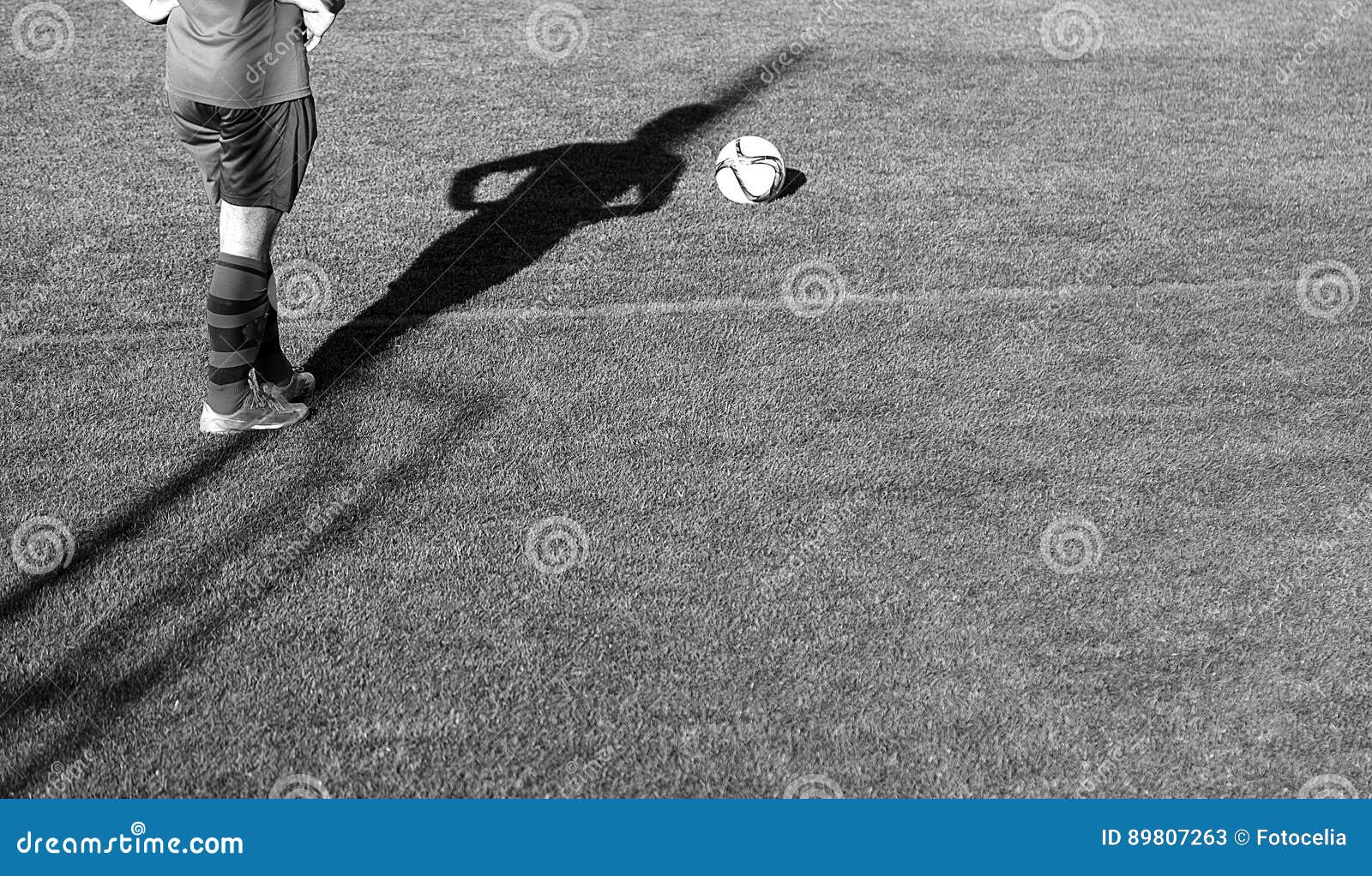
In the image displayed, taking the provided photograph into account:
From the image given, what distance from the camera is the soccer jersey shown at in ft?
13.0

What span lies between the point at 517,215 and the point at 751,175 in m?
1.35

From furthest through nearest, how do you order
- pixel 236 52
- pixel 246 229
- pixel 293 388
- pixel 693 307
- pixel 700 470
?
→ 1. pixel 693 307
2. pixel 293 388
3. pixel 700 470
4. pixel 246 229
5. pixel 236 52

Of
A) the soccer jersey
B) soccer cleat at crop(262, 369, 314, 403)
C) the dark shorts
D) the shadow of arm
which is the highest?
the soccer jersey

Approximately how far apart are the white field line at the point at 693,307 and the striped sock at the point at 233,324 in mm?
981

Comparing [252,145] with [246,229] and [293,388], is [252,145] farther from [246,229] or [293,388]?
A: [293,388]

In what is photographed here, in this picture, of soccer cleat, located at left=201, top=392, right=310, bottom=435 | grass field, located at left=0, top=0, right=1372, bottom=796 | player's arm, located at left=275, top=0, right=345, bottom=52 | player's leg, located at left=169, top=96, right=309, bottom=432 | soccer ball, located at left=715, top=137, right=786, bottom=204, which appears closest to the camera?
grass field, located at left=0, top=0, right=1372, bottom=796

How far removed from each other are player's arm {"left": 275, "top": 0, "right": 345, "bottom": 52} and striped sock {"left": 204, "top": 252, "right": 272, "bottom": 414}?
2.73ft

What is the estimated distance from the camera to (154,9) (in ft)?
13.5

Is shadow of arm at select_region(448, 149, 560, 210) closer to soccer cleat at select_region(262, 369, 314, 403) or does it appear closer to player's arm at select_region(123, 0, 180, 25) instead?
soccer cleat at select_region(262, 369, 314, 403)

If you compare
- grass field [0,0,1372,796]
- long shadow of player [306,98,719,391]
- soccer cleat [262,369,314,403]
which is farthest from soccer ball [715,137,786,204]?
soccer cleat [262,369,314,403]

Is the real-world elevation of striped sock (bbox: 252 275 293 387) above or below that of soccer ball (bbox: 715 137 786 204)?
above

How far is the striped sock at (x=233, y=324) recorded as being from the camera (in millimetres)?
4332

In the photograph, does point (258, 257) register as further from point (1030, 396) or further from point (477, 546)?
point (1030, 396)

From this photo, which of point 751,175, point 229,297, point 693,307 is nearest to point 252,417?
point 229,297
